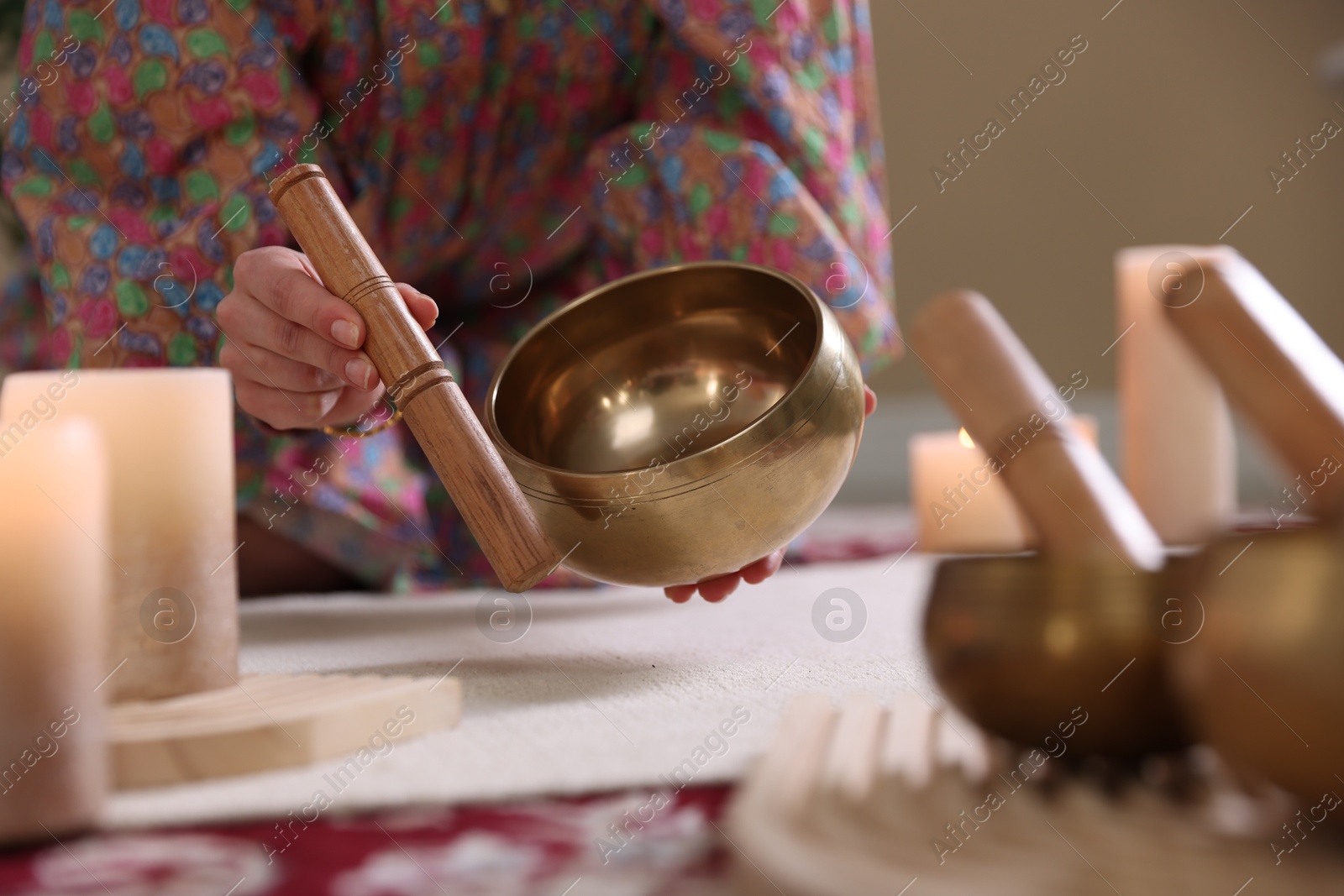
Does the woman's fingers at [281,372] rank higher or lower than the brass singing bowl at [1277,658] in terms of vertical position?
higher

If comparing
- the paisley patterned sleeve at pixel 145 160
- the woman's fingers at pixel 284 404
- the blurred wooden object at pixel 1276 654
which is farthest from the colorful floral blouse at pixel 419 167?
the blurred wooden object at pixel 1276 654

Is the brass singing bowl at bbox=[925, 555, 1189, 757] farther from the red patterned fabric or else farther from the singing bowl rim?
the singing bowl rim

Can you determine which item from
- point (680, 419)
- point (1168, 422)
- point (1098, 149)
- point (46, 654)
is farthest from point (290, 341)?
point (1098, 149)

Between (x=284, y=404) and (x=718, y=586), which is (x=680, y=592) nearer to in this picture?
(x=718, y=586)

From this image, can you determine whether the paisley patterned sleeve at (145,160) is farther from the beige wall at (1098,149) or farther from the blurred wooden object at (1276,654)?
the beige wall at (1098,149)

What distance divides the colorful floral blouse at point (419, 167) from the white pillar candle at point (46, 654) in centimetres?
58

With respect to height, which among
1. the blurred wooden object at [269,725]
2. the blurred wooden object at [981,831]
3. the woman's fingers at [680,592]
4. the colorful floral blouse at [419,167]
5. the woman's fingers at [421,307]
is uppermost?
the colorful floral blouse at [419,167]

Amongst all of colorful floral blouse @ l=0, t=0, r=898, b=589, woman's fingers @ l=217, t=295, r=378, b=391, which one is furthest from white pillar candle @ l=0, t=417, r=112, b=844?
colorful floral blouse @ l=0, t=0, r=898, b=589

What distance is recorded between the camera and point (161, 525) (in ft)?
1.70

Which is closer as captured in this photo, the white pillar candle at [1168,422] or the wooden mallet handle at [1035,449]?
the wooden mallet handle at [1035,449]

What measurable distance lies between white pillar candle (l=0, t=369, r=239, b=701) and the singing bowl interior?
19 centimetres

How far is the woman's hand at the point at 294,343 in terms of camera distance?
61 cm

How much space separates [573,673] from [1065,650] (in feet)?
1.09

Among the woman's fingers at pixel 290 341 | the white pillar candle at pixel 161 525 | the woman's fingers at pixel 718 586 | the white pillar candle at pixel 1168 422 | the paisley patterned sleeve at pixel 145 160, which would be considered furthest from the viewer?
the white pillar candle at pixel 1168 422
